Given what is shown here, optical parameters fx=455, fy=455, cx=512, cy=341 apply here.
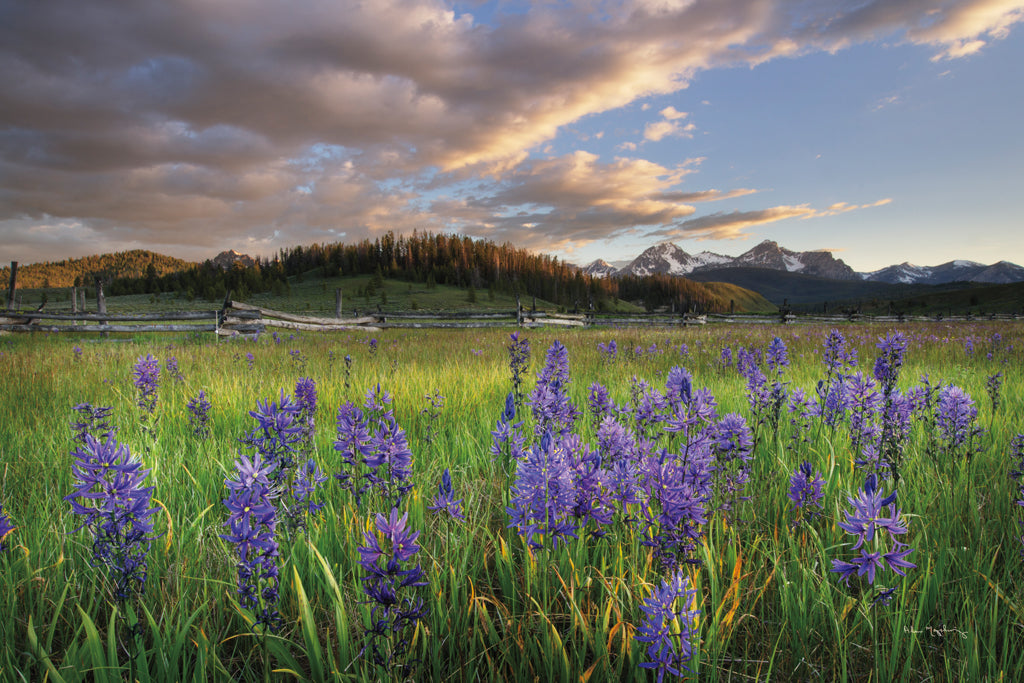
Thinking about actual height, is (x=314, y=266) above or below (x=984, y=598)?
above

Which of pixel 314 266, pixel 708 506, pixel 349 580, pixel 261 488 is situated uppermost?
pixel 314 266

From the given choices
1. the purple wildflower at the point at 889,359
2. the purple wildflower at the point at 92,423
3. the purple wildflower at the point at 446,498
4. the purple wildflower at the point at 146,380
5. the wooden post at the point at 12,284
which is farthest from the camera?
the wooden post at the point at 12,284

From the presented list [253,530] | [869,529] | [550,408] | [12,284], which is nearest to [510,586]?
[550,408]

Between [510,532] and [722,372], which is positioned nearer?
[510,532]

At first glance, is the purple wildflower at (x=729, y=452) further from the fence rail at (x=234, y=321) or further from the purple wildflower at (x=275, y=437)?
the fence rail at (x=234, y=321)

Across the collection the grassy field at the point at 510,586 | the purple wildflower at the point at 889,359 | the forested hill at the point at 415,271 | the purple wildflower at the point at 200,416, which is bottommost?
the grassy field at the point at 510,586

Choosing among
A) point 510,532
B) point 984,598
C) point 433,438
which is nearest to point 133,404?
point 433,438

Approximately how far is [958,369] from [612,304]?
133273mm

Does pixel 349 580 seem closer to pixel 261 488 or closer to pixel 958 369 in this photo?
pixel 261 488

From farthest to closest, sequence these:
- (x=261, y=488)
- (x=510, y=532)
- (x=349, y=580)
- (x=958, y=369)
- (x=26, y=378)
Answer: (x=958, y=369) < (x=26, y=378) < (x=510, y=532) < (x=349, y=580) < (x=261, y=488)

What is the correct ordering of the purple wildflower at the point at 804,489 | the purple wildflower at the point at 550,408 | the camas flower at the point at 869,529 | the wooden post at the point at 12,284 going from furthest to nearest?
the wooden post at the point at 12,284 → the purple wildflower at the point at 550,408 → the purple wildflower at the point at 804,489 → the camas flower at the point at 869,529

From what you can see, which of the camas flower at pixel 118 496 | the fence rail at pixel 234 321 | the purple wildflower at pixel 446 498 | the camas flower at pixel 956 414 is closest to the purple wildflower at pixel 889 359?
the camas flower at pixel 956 414

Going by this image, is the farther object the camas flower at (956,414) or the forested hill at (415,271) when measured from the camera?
the forested hill at (415,271)

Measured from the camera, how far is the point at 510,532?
2115mm
